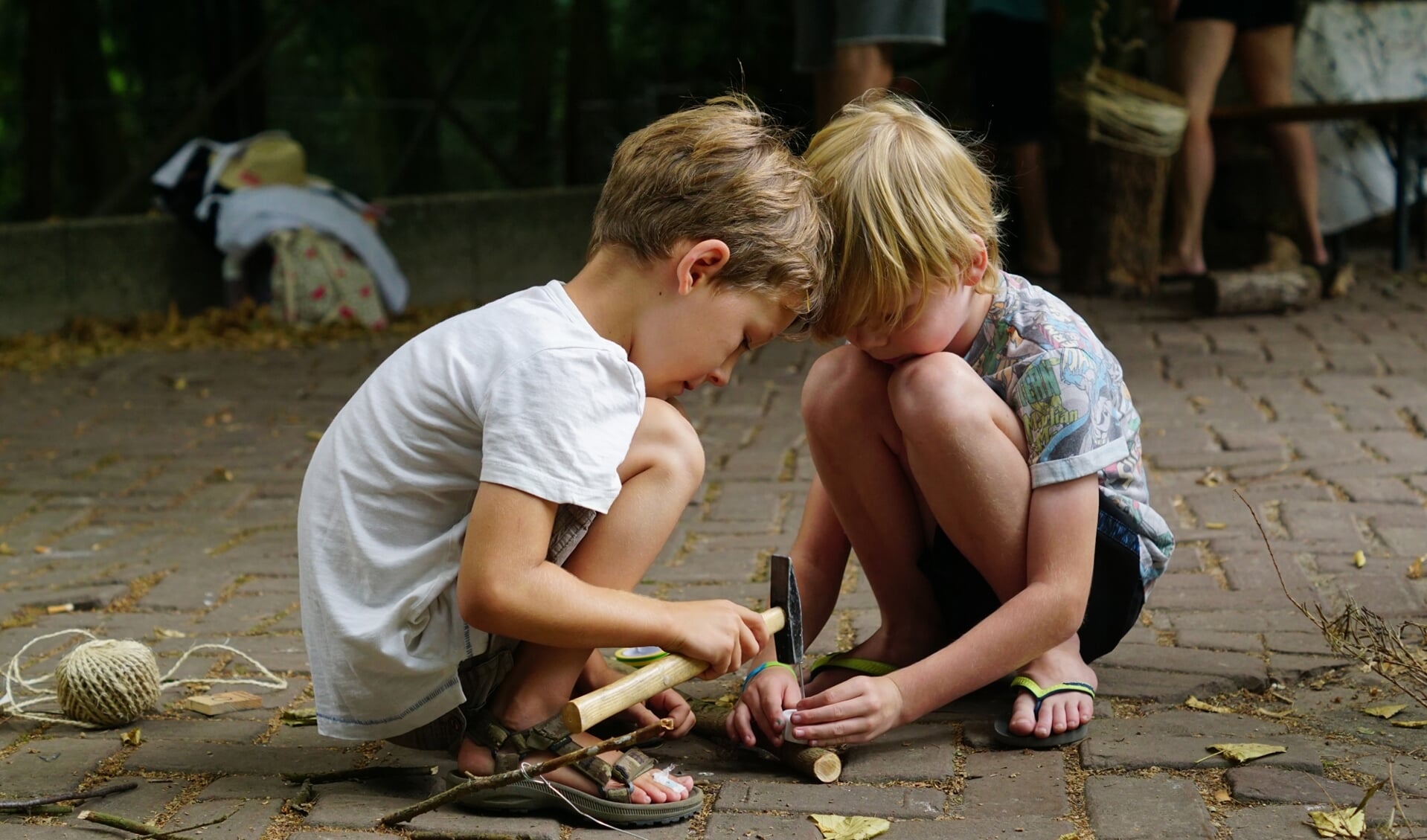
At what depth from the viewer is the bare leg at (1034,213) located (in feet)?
23.5

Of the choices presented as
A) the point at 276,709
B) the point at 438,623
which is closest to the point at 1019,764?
the point at 438,623

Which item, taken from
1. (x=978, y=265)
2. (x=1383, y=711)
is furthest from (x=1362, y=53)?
(x=978, y=265)

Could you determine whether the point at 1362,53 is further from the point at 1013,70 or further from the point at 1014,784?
the point at 1014,784

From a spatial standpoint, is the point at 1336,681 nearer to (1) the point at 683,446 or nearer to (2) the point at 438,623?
(1) the point at 683,446

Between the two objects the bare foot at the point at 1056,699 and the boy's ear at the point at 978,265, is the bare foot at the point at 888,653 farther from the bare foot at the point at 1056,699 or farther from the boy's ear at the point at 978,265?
the boy's ear at the point at 978,265

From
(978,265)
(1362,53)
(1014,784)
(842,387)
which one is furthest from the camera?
(1362,53)

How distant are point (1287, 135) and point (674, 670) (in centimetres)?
582

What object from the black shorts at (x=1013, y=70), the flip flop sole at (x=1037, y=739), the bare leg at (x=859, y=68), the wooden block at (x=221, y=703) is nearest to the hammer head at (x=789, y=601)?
the flip flop sole at (x=1037, y=739)

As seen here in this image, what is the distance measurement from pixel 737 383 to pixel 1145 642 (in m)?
2.93

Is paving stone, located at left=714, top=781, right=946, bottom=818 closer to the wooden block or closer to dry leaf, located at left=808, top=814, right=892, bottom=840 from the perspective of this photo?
dry leaf, located at left=808, top=814, right=892, bottom=840

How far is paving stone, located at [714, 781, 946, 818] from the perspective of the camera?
2033 millimetres

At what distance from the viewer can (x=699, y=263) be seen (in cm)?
201

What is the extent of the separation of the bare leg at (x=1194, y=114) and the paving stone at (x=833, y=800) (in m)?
5.26

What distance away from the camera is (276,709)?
2.54 meters
